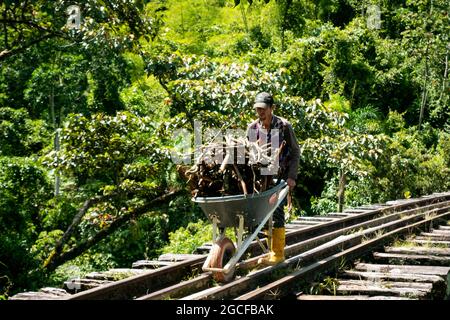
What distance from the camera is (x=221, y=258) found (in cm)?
578

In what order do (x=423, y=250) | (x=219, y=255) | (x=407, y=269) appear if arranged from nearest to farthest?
(x=219, y=255) → (x=407, y=269) → (x=423, y=250)

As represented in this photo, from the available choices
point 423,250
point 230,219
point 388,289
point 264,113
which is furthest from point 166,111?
point 388,289

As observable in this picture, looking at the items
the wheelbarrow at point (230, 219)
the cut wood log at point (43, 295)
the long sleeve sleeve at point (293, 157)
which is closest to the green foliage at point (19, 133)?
the long sleeve sleeve at point (293, 157)

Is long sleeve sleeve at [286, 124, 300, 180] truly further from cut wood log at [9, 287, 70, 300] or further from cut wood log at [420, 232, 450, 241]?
cut wood log at [420, 232, 450, 241]

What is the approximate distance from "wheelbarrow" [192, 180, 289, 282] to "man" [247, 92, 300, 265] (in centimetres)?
36

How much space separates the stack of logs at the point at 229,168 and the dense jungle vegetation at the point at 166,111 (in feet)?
4.74

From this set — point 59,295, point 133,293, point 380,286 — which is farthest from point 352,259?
point 59,295

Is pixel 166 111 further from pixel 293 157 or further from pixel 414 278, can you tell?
pixel 414 278

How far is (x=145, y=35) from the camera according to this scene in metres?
9.73

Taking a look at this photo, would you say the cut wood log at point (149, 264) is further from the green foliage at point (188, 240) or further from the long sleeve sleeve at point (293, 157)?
the green foliage at point (188, 240)

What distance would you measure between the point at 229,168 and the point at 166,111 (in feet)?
54.6

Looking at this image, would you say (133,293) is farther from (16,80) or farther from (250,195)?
(16,80)

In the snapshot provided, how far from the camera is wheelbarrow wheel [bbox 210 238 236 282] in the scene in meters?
5.62

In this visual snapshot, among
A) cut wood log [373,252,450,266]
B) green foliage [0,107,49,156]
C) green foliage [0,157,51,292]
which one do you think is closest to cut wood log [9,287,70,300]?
cut wood log [373,252,450,266]
